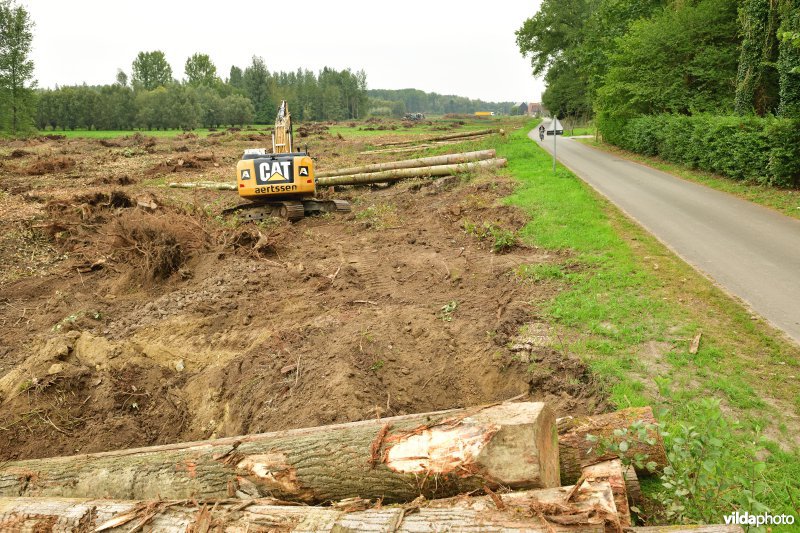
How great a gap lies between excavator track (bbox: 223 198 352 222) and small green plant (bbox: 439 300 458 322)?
28.0 ft

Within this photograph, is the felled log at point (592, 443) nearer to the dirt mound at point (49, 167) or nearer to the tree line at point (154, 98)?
the dirt mound at point (49, 167)

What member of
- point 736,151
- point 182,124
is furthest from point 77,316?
point 182,124

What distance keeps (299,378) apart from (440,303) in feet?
9.34

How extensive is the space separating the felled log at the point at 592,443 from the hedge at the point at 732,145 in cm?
1527

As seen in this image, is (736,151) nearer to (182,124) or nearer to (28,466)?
(28,466)

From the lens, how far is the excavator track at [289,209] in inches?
629

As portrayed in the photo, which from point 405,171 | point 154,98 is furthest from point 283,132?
point 154,98

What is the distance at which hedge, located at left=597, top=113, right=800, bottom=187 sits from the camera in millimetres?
15852

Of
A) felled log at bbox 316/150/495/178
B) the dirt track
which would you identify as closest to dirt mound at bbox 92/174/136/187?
the dirt track

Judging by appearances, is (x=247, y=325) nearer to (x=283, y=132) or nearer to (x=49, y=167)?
(x=283, y=132)

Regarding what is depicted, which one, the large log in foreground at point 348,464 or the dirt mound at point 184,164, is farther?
the dirt mound at point 184,164

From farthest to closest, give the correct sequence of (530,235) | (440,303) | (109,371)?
(530,235), (440,303), (109,371)

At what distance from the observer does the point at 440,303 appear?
8.61 m

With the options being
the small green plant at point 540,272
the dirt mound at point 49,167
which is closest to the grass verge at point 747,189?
the small green plant at point 540,272
